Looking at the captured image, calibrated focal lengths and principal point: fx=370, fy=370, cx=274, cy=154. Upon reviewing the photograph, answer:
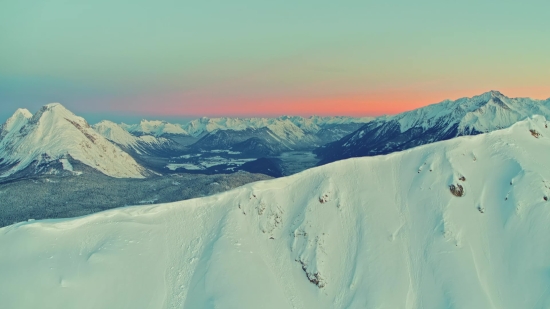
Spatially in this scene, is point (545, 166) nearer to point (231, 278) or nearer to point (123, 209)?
point (231, 278)

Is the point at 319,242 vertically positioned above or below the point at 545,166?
below

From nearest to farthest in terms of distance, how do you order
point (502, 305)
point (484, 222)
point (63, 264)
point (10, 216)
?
point (502, 305)
point (63, 264)
point (484, 222)
point (10, 216)

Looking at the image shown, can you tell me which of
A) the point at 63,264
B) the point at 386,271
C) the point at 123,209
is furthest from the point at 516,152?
the point at 63,264

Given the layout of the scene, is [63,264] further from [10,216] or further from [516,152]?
[10,216]

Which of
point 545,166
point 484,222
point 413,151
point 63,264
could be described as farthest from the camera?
point 413,151

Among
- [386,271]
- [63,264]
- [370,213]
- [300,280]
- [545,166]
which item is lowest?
[63,264]

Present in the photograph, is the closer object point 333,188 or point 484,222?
point 484,222

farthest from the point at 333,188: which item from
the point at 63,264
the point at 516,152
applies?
the point at 63,264
